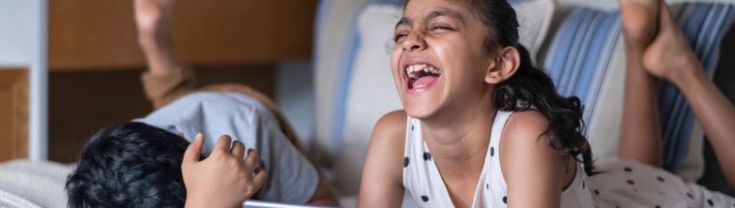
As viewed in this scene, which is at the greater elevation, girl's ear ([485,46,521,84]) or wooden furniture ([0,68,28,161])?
girl's ear ([485,46,521,84])

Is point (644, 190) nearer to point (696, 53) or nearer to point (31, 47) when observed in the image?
point (696, 53)

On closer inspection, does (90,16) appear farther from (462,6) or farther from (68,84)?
(462,6)

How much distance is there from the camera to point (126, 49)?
2.00 m

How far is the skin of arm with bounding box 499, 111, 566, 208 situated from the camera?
1.02 meters

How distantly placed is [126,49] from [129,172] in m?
0.90

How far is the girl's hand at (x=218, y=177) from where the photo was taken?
106 cm

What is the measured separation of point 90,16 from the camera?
1929 millimetres

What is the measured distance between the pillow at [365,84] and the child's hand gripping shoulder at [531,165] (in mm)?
560

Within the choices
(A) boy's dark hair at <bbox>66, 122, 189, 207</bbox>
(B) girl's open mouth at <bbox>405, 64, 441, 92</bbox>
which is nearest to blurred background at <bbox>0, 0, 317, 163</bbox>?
(A) boy's dark hair at <bbox>66, 122, 189, 207</bbox>

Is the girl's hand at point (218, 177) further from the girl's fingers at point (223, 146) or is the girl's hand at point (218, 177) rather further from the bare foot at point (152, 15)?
the bare foot at point (152, 15)

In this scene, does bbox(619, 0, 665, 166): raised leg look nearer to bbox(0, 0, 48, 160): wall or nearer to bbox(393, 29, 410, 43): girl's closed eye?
bbox(393, 29, 410, 43): girl's closed eye

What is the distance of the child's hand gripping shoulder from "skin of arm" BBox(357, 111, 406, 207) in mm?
160

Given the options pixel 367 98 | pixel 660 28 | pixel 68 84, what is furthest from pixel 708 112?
pixel 68 84

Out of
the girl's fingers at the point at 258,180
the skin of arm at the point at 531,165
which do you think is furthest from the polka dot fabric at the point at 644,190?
the girl's fingers at the point at 258,180
